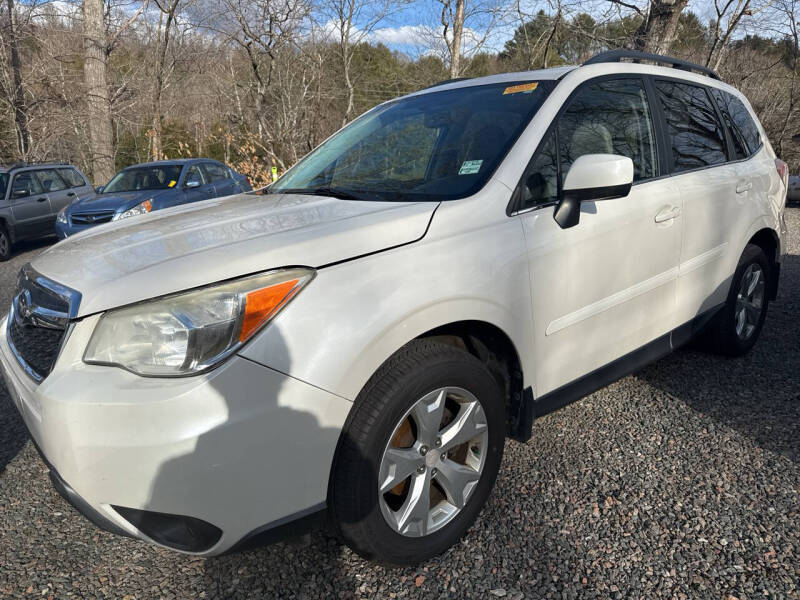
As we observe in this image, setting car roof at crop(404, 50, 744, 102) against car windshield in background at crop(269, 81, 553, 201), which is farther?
car roof at crop(404, 50, 744, 102)

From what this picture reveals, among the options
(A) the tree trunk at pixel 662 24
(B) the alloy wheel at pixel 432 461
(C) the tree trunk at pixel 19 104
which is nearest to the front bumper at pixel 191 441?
(B) the alloy wheel at pixel 432 461

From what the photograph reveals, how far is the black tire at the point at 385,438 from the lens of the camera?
5.68 feet

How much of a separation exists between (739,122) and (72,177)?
12.7 m

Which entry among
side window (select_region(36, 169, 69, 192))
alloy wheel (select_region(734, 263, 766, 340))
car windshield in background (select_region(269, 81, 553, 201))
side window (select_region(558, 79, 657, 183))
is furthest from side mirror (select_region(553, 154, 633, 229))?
side window (select_region(36, 169, 69, 192))

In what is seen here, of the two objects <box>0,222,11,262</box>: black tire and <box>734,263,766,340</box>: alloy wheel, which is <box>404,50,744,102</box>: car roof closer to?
<box>734,263,766,340</box>: alloy wheel

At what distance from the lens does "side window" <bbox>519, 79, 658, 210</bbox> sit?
7.61 ft

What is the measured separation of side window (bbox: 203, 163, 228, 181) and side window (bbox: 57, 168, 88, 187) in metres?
3.39

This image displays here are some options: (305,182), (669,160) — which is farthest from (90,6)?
(669,160)

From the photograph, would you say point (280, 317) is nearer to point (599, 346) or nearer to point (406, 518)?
point (406, 518)

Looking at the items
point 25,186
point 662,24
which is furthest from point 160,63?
point 662,24

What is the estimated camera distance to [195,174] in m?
10.2

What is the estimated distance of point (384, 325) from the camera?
174 cm

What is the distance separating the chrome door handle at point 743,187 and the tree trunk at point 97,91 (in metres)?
15.5

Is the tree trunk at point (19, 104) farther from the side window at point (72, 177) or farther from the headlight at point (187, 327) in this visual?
the headlight at point (187, 327)
